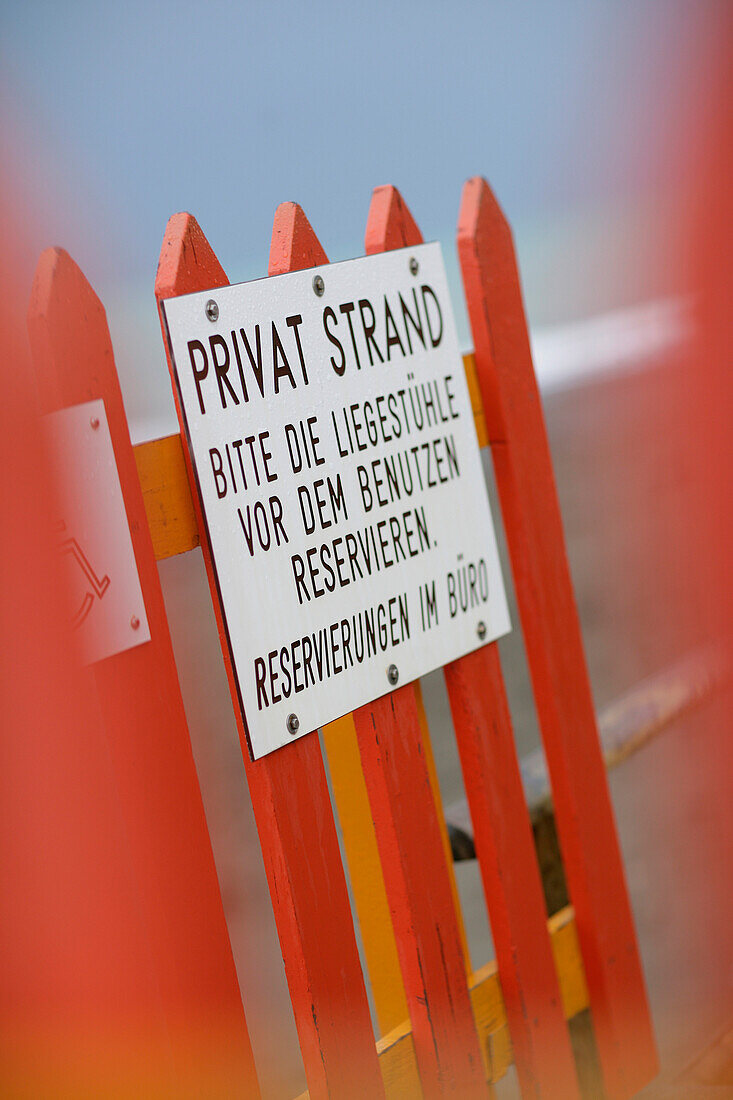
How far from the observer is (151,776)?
0.93 m

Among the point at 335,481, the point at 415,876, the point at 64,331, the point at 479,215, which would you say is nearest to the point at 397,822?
the point at 415,876

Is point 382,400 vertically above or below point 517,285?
below

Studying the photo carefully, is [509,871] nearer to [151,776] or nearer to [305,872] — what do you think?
[305,872]

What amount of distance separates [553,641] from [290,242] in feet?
2.12

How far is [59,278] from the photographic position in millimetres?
883

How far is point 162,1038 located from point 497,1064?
20.7 inches

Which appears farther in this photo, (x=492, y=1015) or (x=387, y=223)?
(x=492, y=1015)

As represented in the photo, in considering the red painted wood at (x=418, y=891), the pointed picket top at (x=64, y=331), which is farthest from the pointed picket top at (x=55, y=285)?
the red painted wood at (x=418, y=891)

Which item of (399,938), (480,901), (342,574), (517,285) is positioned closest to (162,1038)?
(399,938)

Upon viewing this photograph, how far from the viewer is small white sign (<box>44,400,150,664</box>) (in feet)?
2.84

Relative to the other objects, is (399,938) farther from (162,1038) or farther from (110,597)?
(110,597)

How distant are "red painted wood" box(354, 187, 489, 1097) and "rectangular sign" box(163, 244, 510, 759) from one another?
5cm

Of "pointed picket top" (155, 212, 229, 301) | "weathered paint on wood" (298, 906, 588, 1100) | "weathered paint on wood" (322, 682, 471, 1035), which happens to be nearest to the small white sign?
"pointed picket top" (155, 212, 229, 301)

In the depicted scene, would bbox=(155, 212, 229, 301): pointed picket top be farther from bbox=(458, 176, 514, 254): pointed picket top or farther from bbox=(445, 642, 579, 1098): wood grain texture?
bbox=(445, 642, 579, 1098): wood grain texture
